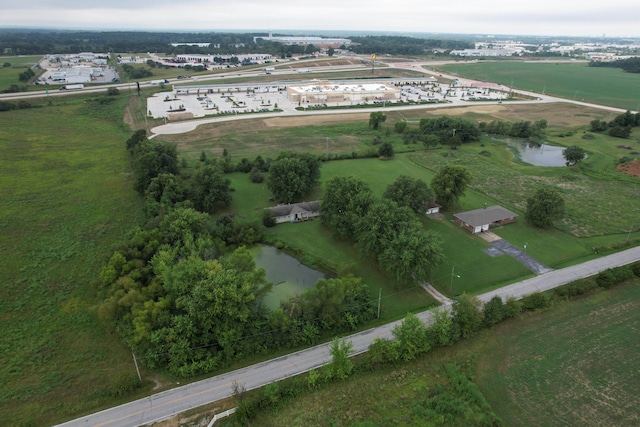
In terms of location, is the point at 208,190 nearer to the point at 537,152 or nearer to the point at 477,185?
the point at 477,185

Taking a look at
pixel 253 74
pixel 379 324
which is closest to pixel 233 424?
pixel 379 324

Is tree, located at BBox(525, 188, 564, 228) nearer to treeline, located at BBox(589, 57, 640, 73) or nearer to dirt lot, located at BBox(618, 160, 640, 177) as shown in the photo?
dirt lot, located at BBox(618, 160, 640, 177)

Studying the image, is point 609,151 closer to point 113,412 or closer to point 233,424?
point 233,424

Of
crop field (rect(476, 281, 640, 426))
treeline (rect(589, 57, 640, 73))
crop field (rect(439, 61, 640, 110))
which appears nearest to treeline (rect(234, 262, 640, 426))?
crop field (rect(476, 281, 640, 426))

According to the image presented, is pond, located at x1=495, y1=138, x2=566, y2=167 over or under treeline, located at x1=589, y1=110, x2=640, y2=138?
under

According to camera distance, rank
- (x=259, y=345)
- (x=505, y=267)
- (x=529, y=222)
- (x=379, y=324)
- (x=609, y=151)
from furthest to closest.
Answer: (x=609, y=151)
(x=529, y=222)
(x=505, y=267)
(x=379, y=324)
(x=259, y=345)

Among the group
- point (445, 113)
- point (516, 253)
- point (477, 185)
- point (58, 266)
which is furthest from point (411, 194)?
point (445, 113)

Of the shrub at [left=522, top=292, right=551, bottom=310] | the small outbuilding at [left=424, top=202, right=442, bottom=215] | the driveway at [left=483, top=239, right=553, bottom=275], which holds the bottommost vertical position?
the driveway at [left=483, top=239, right=553, bottom=275]
